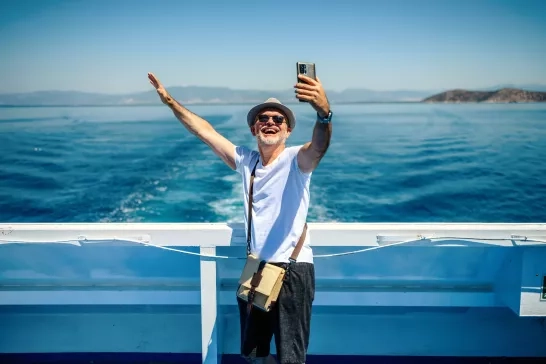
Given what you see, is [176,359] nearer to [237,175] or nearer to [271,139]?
[271,139]

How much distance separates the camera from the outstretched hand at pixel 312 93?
4.05ft

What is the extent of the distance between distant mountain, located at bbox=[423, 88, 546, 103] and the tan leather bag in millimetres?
20873

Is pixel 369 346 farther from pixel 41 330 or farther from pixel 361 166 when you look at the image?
pixel 361 166

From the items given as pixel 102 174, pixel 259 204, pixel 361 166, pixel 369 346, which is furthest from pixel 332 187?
pixel 259 204

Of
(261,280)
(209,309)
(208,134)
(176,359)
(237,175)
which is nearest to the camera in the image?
(261,280)

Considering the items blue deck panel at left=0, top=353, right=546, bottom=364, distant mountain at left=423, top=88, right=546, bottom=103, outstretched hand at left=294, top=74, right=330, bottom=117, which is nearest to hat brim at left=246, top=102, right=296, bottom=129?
outstretched hand at left=294, top=74, right=330, bottom=117

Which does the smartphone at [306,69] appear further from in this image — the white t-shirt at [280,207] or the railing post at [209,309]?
the railing post at [209,309]

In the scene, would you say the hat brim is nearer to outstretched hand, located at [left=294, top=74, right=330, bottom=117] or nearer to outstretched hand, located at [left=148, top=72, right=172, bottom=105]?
outstretched hand, located at [left=294, top=74, right=330, bottom=117]

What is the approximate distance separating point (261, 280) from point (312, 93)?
0.60 metres

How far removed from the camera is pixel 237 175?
26.5 feet

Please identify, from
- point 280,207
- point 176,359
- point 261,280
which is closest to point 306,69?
point 280,207

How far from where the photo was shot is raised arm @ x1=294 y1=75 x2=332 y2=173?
48.7 inches

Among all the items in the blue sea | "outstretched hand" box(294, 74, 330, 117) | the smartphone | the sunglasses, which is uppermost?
the smartphone

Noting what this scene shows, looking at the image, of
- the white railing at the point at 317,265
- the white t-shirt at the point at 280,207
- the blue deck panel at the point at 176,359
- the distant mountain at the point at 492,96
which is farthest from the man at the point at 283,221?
the distant mountain at the point at 492,96
